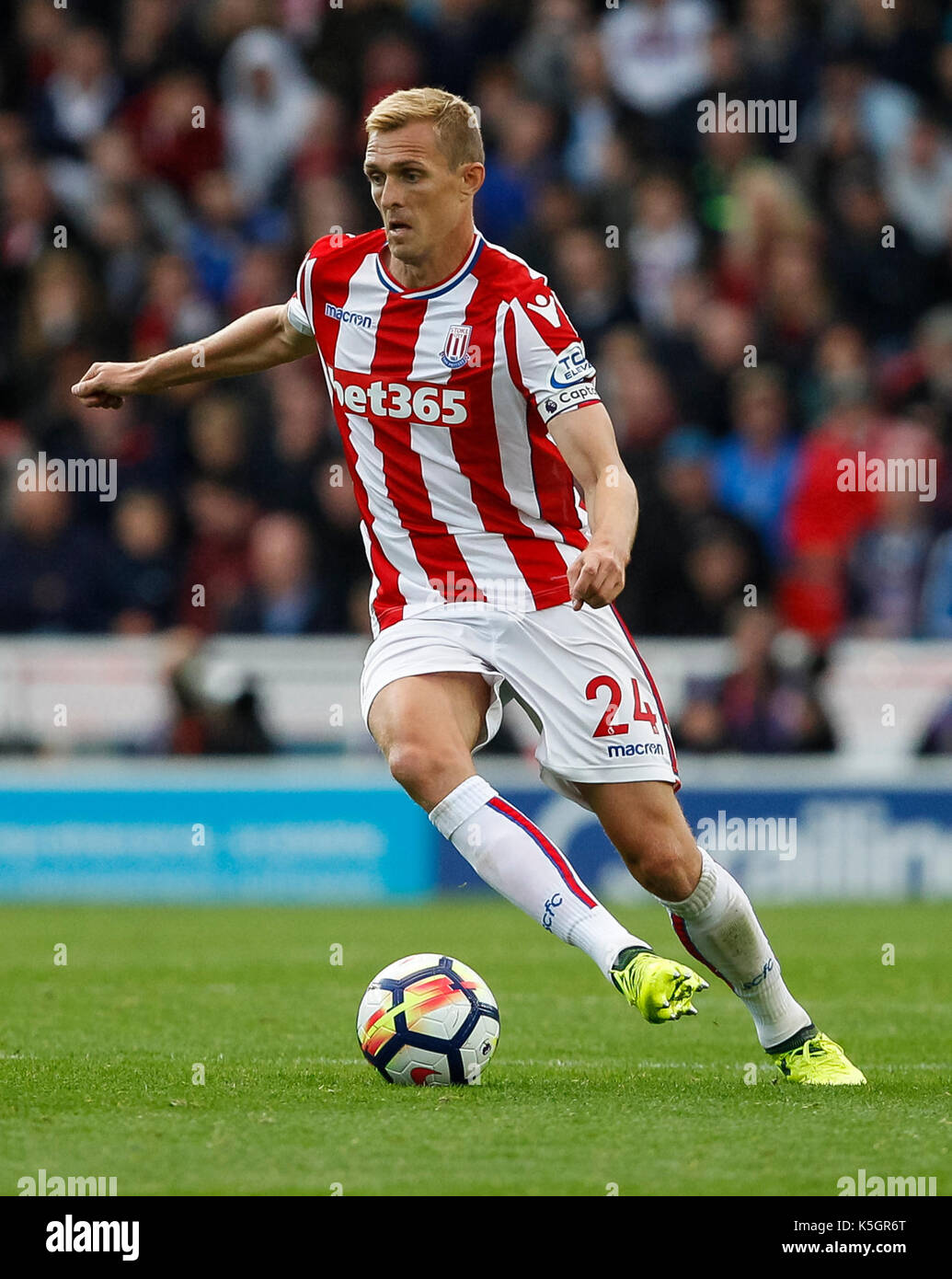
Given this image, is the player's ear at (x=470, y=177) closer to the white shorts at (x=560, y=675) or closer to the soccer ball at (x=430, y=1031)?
the white shorts at (x=560, y=675)

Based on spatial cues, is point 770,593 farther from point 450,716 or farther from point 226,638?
point 450,716

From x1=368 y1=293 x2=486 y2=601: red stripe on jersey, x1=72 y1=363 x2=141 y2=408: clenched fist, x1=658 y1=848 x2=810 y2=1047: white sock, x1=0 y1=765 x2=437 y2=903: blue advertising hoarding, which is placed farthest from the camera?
x1=0 y1=765 x2=437 y2=903: blue advertising hoarding

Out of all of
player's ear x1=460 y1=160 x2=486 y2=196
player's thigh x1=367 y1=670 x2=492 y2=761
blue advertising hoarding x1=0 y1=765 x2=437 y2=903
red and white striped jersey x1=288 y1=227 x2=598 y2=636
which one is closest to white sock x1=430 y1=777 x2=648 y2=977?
player's thigh x1=367 y1=670 x2=492 y2=761

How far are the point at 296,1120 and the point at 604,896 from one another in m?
7.37

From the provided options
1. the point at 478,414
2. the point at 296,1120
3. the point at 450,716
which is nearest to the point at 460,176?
the point at 478,414

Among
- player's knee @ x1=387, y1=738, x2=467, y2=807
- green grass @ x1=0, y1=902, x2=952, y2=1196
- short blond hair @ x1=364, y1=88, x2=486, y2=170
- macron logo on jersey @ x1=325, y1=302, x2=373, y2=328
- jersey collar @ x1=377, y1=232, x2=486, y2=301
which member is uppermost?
short blond hair @ x1=364, y1=88, x2=486, y2=170

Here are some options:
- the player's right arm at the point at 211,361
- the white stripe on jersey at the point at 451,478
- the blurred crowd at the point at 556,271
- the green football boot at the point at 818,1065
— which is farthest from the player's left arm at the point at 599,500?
the blurred crowd at the point at 556,271

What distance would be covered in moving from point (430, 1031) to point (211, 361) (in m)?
1.97

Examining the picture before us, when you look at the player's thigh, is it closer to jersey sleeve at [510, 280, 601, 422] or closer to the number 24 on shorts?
the number 24 on shorts

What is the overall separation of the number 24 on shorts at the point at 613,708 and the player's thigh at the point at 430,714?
30 centimetres

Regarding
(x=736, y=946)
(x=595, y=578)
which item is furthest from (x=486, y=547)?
(x=736, y=946)

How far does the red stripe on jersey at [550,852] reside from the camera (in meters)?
5.16

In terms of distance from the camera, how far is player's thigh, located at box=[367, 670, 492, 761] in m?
5.21
